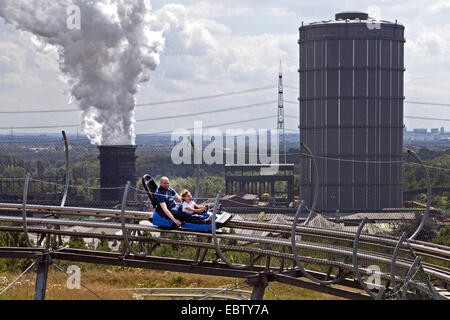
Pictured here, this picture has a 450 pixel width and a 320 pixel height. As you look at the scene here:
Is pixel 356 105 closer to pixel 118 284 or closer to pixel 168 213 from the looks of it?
pixel 118 284

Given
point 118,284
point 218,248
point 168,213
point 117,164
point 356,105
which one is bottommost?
point 118,284

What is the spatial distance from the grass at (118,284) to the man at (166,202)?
4.26 m

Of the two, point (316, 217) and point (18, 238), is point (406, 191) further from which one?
point (316, 217)

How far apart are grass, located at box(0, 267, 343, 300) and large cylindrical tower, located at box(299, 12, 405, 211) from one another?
260 feet

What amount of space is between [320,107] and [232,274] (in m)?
89.7

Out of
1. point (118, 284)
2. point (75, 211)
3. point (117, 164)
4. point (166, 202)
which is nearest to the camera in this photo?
point (166, 202)

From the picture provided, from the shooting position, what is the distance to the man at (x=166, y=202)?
13.2 metres

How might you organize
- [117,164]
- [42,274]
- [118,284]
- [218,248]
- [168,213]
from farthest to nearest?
[117,164], [118,284], [42,274], [168,213], [218,248]

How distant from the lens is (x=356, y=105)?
333 feet

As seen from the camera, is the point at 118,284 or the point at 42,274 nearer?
the point at 42,274

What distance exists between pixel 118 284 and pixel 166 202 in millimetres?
7564

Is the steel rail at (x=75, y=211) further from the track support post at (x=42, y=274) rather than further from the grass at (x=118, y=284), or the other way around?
the grass at (x=118, y=284)

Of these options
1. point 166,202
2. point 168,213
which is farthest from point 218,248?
point 166,202
